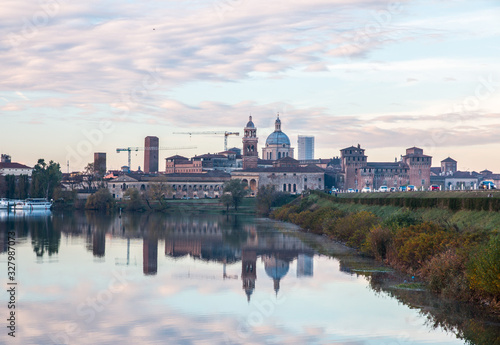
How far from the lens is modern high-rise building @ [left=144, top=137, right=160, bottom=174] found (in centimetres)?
16412

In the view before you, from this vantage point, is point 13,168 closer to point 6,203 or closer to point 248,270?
point 6,203

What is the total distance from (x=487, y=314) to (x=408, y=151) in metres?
119

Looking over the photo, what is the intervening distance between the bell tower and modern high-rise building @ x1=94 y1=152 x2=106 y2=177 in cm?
2727

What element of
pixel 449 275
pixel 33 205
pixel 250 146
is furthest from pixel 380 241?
pixel 250 146

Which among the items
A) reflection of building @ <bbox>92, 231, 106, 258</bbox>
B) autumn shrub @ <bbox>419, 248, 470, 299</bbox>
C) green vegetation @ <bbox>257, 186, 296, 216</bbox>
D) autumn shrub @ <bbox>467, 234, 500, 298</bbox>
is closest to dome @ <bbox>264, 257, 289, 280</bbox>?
autumn shrub @ <bbox>419, 248, 470, 299</bbox>

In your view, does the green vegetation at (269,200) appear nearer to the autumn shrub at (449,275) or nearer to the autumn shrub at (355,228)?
the autumn shrub at (355,228)

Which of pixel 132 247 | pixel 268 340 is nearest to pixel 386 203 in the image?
pixel 132 247

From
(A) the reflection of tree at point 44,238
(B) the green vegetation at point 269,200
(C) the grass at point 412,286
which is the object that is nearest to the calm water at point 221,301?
(A) the reflection of tree at point 44,238

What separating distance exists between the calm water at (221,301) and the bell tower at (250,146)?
97.5m

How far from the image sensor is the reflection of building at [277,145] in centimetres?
16300

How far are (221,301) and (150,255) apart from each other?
14964mm

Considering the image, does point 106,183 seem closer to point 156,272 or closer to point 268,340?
point 156,272

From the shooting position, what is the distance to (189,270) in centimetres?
3192

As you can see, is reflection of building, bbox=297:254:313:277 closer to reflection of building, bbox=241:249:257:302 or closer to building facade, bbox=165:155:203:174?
reflection of building, bbox=241:249:257:302
